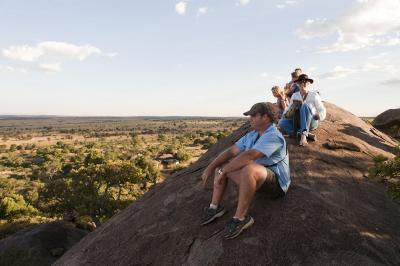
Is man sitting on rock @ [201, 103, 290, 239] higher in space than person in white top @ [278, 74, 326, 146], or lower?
lower

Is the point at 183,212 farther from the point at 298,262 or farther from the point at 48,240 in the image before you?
the point at 48,240

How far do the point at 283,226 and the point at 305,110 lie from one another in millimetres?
4112

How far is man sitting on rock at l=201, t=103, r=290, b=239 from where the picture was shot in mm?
5719

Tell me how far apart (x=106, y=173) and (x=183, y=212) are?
27.8 m

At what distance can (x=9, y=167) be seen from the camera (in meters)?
61.9

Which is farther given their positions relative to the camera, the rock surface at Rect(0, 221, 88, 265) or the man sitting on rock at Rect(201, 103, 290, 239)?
the rock surface at Rect(0, 221, 88, 265)

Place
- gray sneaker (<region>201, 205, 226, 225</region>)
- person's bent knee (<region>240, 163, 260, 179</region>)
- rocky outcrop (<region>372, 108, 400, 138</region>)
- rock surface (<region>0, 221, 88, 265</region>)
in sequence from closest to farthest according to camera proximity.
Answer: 1. person's bent knee (<region>240, 163, 260, 179</region>)
2. gray sneaker (<region>201, 205, 226, 225</region>)
3. rock surface (<region>0, 221, 88, 265</region>)
4. rocky outcrop (<region>372, 108, 400, 138</region>)

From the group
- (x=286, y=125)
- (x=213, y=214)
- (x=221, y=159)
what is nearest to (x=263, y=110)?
(x=221, y=159)

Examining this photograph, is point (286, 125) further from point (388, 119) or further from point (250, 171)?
point (388, 119)

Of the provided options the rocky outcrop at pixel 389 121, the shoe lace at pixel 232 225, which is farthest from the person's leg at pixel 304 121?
the rocky outcrop at pixel 389 121

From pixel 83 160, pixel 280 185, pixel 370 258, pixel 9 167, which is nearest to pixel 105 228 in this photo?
pixel 280 185

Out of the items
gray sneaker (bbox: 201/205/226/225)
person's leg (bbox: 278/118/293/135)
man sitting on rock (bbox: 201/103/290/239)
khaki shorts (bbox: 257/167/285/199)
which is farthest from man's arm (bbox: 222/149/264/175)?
person's leg (bbox: 278/118/293/135)

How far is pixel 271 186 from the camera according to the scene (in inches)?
245

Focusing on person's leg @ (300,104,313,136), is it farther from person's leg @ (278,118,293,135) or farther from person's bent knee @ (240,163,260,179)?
person's bent knee @ (240,163,260,179)
